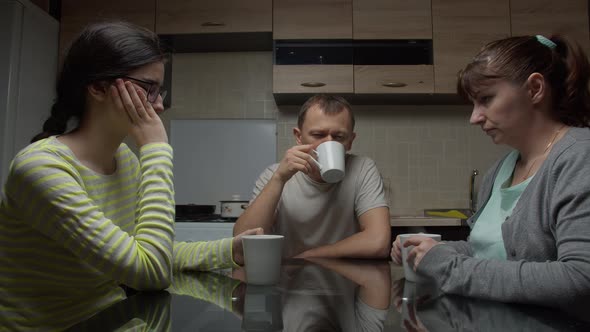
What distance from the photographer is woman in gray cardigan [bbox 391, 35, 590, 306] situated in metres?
0.68

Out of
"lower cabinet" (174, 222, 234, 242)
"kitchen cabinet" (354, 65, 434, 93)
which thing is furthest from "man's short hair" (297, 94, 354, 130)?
"kitchen cabinet" (354, 65, 434, 93)

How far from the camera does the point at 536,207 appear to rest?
792 millimetres

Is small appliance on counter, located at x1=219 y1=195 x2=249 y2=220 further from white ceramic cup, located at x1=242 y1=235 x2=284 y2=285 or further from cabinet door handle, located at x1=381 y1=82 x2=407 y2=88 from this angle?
white ceramic cup, located at x1=242 y1=235 x2=284 y2=285

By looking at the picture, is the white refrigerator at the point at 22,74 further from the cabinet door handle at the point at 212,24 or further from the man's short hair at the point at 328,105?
the man's short hair at the point at 328,105

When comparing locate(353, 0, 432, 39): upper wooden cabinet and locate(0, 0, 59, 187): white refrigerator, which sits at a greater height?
locate(353, 0, 432, 39): upper wooden cabinet

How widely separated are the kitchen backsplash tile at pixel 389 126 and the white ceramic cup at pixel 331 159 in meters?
1.67

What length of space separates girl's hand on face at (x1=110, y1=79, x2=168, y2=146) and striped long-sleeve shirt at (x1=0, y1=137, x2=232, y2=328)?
0.03m

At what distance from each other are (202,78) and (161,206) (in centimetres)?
238

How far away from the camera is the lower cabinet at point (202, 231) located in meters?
2.39

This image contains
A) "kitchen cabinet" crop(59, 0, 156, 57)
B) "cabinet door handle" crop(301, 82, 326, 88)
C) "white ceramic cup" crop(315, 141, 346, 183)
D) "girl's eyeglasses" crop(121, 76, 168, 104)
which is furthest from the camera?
"kitchen cabinet" crop(59, 0, 156, 57)

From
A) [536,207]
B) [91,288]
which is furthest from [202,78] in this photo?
[536,207]

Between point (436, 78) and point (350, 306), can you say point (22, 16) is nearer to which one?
point (436, 78)

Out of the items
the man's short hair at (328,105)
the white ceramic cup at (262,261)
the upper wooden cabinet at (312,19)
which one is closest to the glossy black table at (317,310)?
the white ceramic cup at (262,261)

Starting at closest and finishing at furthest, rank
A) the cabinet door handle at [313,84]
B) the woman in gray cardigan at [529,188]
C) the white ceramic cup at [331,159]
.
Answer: the woman in gray cardigan at [529,188] < the white ceramic cup at [331,159] < the cabinet door handle at [313,84]
